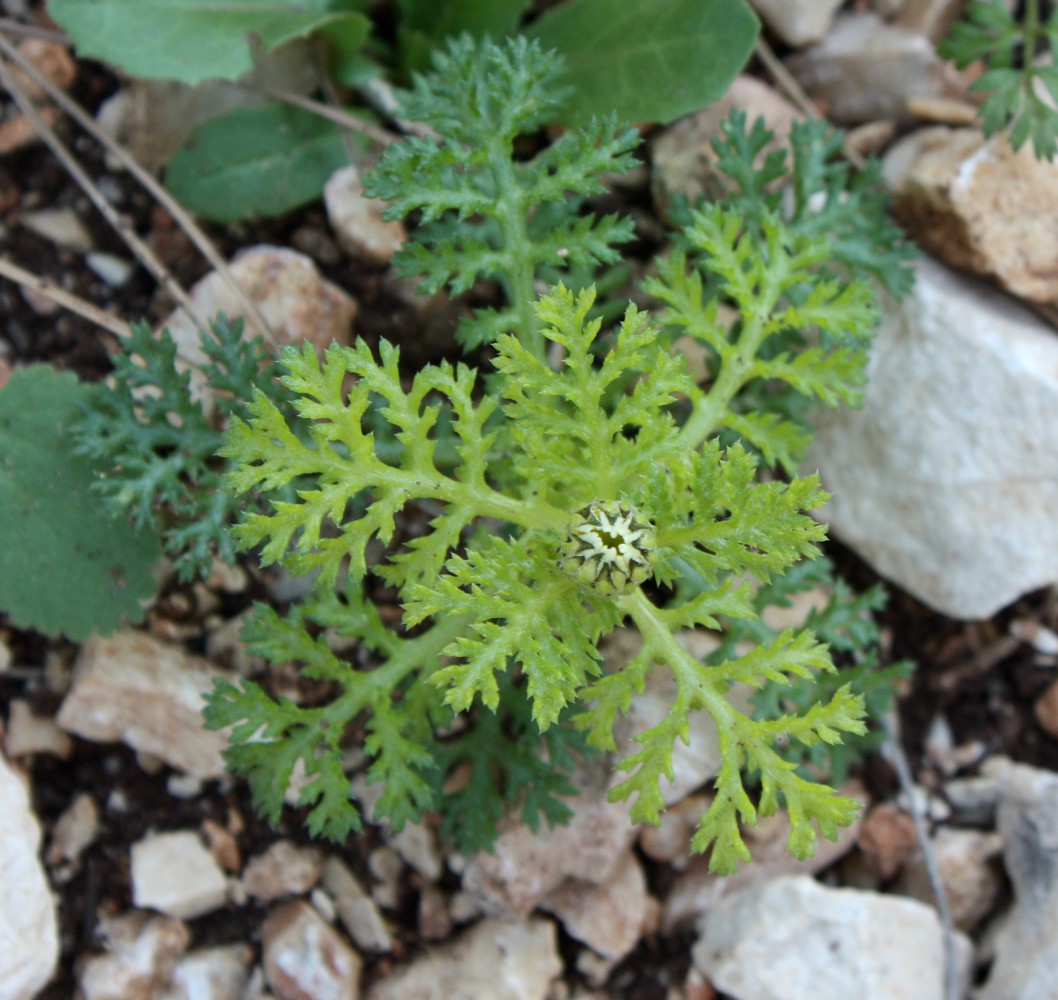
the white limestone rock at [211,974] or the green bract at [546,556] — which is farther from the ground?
the green bract at [546,556]

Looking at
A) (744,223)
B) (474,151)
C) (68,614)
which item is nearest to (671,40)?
(744,223)

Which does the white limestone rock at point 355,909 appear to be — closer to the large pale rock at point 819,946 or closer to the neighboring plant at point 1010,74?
the large pale rock at point 819,946

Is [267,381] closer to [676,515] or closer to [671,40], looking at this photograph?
[676,515]

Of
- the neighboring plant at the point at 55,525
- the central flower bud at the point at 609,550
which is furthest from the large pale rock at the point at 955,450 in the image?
the neighboring plant at the point at 55,525

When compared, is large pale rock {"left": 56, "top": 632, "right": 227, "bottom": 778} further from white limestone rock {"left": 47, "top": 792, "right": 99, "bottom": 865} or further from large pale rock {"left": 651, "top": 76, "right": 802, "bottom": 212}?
large pale rock {"left": 651, "top": 76, "right": 802, "bottom": 212}

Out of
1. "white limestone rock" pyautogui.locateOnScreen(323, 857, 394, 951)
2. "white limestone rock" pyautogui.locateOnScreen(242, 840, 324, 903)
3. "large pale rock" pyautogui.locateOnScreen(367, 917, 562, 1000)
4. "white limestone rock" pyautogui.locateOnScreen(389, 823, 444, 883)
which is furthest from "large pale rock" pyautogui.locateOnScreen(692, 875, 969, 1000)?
"white limestone rock" pyautogui.locateOnScreen(242, 840, 324, 903)
